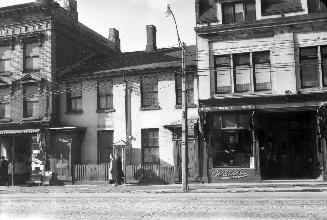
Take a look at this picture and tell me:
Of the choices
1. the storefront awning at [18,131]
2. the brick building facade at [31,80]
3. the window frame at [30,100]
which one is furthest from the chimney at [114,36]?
the storefront awning at [18,131]

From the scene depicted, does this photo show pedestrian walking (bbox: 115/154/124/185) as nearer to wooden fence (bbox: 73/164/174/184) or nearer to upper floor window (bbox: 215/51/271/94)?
wooden fence (bbox: 73/164/174/184)

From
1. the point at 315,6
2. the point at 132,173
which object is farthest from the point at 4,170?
the point at 315,6

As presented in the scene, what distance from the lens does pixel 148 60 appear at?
1077 inches

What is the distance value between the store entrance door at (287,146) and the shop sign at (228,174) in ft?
3.92

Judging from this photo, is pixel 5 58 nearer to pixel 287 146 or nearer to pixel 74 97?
pixel 74 97

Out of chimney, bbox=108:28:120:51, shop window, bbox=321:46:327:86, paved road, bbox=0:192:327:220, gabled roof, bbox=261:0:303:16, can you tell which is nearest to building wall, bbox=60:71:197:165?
gabled roof, bbox=261:0:303:16

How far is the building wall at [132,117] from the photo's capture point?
24844 millimetres

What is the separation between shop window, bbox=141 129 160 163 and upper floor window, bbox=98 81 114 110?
3.01 metres

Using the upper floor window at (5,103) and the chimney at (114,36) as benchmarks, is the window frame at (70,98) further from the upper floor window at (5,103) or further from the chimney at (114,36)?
the chimney at (114,36)

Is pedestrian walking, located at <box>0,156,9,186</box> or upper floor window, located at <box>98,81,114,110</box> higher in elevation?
upper floor window, located at <box>98,81,114,110</box>

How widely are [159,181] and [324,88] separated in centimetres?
1047

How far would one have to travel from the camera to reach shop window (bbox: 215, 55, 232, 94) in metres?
23.2

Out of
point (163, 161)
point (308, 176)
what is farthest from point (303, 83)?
point (163, 161)

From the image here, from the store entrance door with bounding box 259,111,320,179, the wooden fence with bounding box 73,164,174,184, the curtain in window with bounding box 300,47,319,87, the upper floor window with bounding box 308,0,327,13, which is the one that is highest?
the upper floor window with bounding box 308,0,327,13
